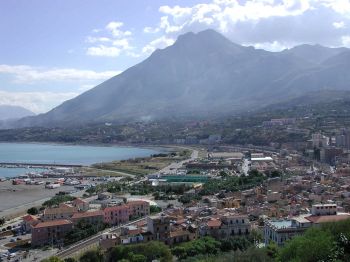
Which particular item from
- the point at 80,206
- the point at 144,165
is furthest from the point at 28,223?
the point at 144,165

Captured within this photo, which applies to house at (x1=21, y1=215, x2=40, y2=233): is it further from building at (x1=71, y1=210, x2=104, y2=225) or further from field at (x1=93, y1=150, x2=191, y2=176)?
field at (x1=93, y1=150, x2=191, y2=176)

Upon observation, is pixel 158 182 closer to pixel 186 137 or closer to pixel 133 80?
pixel 186 137

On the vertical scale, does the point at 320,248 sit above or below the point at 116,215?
above

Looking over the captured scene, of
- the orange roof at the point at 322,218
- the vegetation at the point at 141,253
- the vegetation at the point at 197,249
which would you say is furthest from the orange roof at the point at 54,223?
the orange roof at the point at 322,218

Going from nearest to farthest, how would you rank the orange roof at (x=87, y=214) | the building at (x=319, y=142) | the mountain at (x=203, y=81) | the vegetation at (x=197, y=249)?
the vegetation at (x=197, y=249) < the orange roof at (x=87, y=214) < the building at (x=319, y=142) < the mountain at (x=203, y=81)

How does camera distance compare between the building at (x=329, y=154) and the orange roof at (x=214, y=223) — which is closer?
the orange roof at (x=214, y=223)

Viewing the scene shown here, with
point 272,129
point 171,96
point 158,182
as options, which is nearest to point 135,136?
point 272,129

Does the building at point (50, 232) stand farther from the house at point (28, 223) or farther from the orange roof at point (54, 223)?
the house at point (28, 223)

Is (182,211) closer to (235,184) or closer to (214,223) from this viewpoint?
(214,223)
